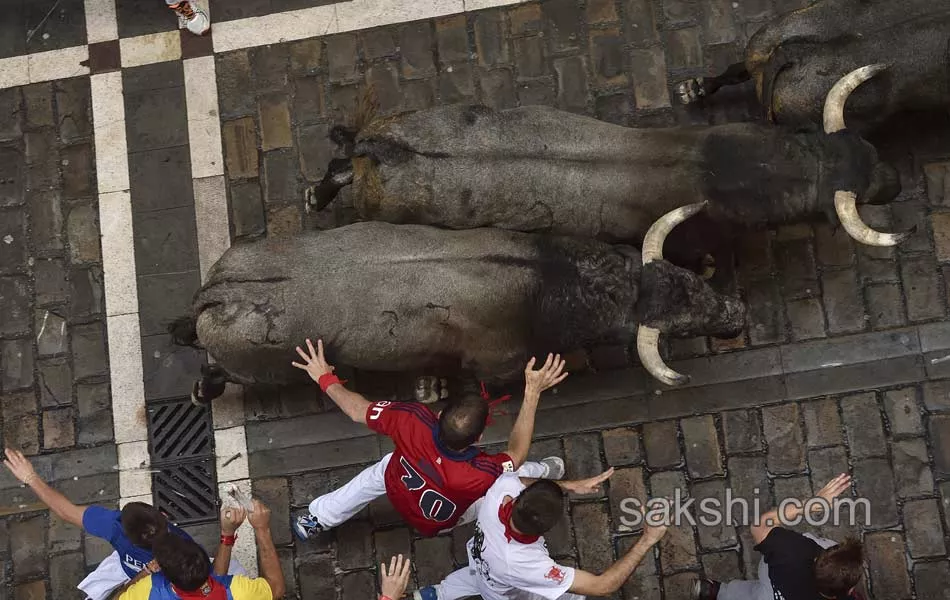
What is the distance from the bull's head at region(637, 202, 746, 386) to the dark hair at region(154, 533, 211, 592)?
11.5ft

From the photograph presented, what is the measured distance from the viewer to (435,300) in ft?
22.5

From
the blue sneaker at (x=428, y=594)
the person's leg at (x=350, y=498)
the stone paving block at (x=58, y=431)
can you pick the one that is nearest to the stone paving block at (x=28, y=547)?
the stone paving block at (x=58, y=431)

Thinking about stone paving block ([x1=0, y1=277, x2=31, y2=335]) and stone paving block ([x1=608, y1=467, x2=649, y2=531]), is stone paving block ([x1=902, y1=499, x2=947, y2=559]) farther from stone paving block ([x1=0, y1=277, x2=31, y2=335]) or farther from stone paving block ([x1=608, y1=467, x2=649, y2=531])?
stone paving block ([x1=0, y1=277, x2=31, y2=335])

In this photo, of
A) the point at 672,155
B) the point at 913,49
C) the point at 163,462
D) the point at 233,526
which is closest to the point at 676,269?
the point at 672,155

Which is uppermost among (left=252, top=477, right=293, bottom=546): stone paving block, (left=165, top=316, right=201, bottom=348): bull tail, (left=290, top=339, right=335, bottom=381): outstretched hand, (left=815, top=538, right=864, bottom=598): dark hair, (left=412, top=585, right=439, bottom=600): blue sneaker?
(left=165, top=316, right=201, bottom=348): bull tail

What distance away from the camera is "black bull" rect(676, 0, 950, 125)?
7.30 m

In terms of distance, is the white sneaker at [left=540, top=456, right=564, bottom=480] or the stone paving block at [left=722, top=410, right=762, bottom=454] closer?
the white sneaker at [left=540, top=456, right=564, bottom=480]

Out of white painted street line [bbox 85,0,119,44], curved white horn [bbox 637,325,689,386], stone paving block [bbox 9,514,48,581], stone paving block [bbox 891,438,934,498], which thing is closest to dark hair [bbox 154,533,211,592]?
stone paving block [bbox 9,514,48,581]

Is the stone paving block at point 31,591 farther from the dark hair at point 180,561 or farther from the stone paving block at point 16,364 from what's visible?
the dark hair at point 180,561

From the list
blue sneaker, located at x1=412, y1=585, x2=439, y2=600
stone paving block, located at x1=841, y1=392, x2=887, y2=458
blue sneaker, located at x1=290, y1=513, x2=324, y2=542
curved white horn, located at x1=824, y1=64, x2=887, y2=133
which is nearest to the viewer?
curved white horn, located at x1=824, y1=64, x2=887, y2=133

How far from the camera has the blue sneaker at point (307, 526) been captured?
7.81 m

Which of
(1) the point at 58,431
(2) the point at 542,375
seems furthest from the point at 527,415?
(1) the point at 58,431

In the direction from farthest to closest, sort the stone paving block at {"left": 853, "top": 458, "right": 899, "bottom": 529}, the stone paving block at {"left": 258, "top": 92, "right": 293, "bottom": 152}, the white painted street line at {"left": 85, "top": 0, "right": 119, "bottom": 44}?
the white painted street line at {"left": 85, "top": 0, "right": 119, "bottom": 44} < the stone paving block at {"left": 258, "top": 92, "right": 293, "bottom": 152} < the stone paving block at {"left": 853, "top": 458, "right": 899, "bottom": 529}

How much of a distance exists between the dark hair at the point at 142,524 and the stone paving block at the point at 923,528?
6152 mm
